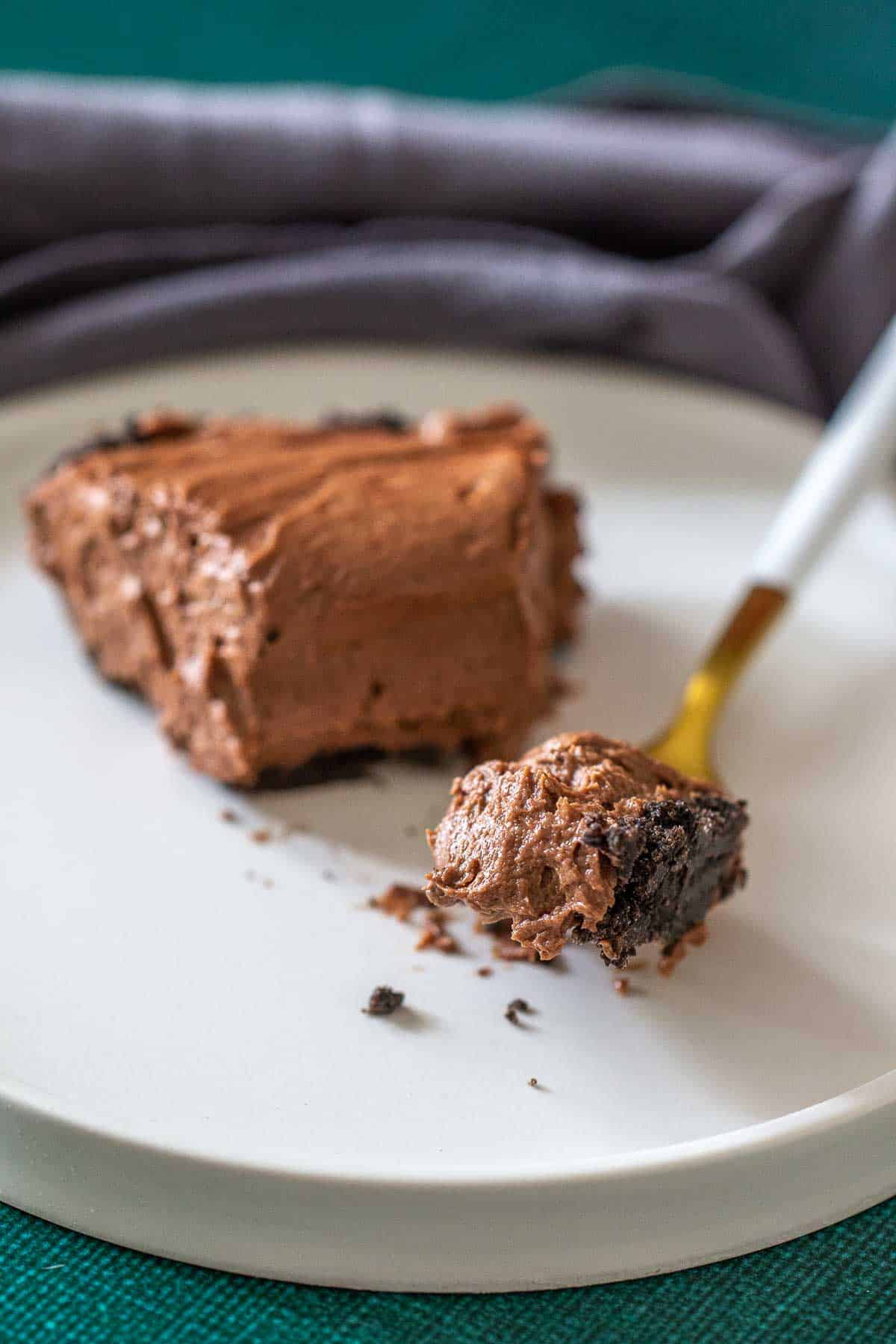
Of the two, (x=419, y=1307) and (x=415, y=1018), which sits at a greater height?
(x=415, y=1018)

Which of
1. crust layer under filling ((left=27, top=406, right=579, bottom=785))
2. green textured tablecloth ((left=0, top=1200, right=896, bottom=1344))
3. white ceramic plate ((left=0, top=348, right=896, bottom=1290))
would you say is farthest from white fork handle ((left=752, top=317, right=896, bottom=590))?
green textured tablecloth ((left=0, top=1200, right=896, bottom=1344))

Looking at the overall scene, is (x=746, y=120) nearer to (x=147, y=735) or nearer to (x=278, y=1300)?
(x=147, y=735)

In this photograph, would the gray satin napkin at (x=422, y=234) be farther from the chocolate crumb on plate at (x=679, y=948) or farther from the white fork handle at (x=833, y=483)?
the chocolate crumb on plate at (x=679, y=948)

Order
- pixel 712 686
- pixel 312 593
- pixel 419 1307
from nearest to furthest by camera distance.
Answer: pixel 419 1307, pixel 312 593, pixel 712 686

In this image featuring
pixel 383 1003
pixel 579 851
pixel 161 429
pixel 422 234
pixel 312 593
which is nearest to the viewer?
pixel 579 851

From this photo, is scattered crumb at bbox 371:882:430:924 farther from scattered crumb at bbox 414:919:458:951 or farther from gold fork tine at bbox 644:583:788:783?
gold fork tine at bbox 644:583:788:783

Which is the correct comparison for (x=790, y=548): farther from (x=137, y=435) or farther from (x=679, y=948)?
(x=137, y=435)

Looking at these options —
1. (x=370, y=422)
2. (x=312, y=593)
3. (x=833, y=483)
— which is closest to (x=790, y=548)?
(x=833, y=483)
